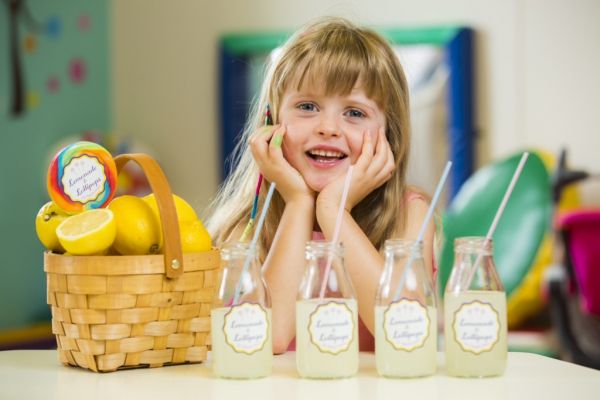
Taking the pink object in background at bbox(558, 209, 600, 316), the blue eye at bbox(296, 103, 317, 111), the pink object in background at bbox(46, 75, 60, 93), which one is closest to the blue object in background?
the pink object in background at bbox(46, 75, 60, 93)

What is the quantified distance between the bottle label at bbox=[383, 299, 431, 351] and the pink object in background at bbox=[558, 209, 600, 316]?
6.88 ft

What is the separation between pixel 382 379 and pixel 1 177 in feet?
11.1

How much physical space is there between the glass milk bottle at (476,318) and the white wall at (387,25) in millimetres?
2346

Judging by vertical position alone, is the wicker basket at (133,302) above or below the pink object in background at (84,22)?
below

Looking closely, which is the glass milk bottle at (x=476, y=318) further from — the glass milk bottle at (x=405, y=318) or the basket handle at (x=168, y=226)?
the basket handle at (x=168, y=226)

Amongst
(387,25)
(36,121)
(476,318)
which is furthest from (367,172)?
(36,121)

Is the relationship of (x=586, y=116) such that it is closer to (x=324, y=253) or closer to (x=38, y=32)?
(x=38, y=32)

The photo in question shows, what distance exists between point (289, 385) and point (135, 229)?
0.29 m

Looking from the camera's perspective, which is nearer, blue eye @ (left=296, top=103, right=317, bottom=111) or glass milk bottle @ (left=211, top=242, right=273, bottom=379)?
glass milk bottle @ (left=211, top=242, right=273, bottom=379)

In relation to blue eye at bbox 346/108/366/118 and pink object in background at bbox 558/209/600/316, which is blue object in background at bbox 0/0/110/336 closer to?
pink object in background at bbox 558/209/600/316

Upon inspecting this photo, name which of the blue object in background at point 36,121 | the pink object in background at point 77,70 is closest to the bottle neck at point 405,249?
the blue object in background at point 36,121

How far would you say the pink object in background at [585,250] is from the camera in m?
3.05

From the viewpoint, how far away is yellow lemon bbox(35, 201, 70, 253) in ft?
4.17

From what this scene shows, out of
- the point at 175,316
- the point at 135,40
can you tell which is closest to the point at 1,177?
the point at 135,40
